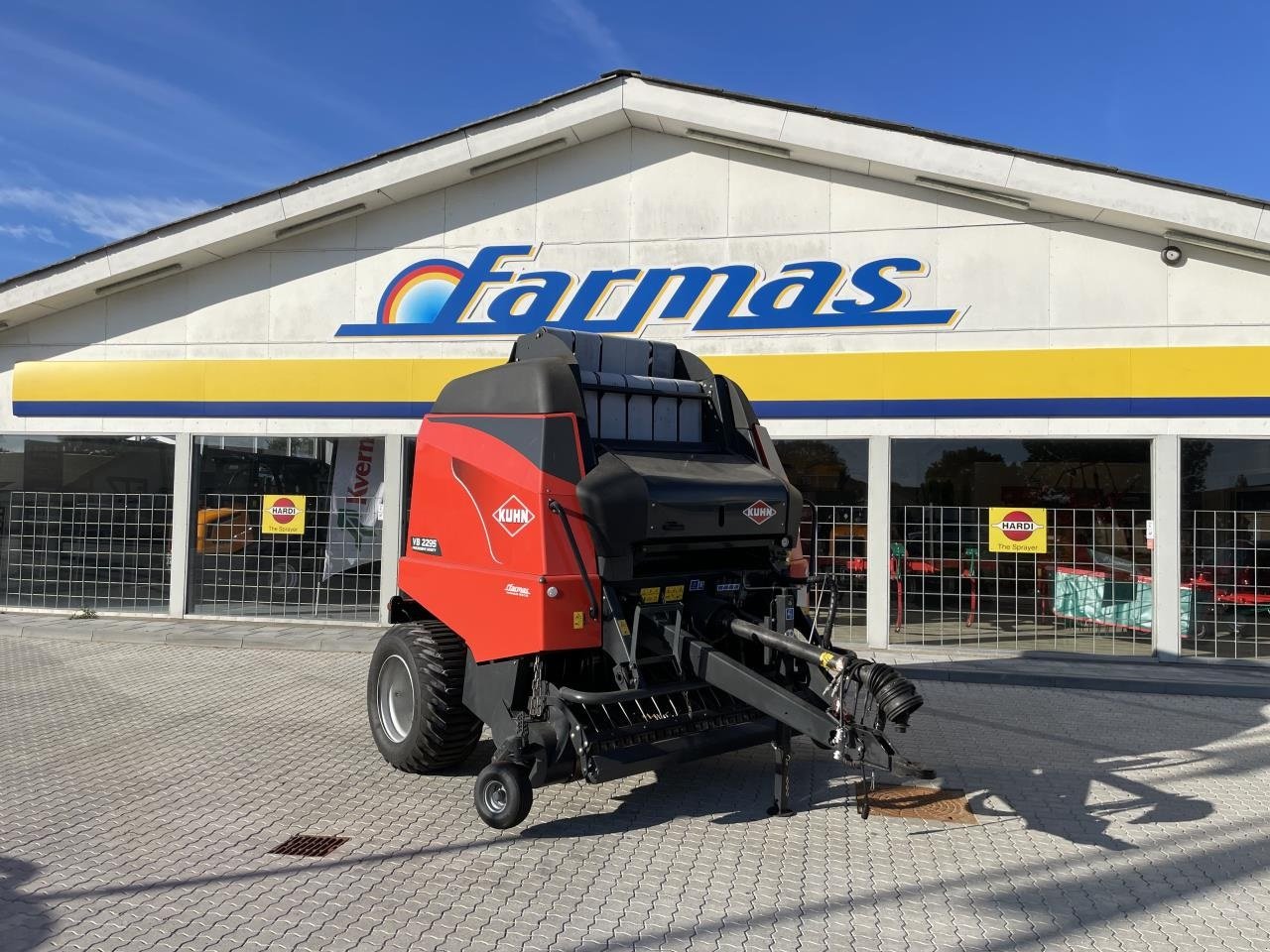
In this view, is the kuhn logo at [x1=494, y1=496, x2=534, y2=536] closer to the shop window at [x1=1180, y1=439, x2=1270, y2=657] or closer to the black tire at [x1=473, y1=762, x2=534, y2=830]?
the black tire at [x1=473, y1=762, x2=534, y2=830]

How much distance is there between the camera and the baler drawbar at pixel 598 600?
4.76m

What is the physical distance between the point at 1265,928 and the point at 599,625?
10.9ft

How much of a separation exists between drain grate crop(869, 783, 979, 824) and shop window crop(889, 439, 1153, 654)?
5.43m

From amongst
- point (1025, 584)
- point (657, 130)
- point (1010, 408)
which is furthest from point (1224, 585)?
point (657, 130)

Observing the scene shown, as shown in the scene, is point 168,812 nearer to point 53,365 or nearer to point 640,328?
point 640,328

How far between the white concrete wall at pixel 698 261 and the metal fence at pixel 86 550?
3.68 ft

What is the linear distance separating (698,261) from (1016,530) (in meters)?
5.10

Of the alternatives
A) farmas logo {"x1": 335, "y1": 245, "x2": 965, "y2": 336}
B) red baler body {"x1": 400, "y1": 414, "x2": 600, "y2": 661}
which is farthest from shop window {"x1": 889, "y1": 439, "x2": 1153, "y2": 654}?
red baler body {"x1": 400, "y1": 414, "x2": 600, "y2": 661}

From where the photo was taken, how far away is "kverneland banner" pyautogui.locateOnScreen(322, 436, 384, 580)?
1241cm

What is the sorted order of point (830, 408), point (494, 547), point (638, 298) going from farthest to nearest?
point (638, 298) → point (830, 408) → point (494, 547)

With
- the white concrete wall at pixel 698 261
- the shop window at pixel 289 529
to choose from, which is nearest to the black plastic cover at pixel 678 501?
the white concrete wall at pixel 698 261

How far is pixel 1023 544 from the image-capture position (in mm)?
10688

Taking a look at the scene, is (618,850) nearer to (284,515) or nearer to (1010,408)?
(1010,408)

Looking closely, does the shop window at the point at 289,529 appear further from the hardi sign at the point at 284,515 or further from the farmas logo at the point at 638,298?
the farmas logo at the point at 638,298
